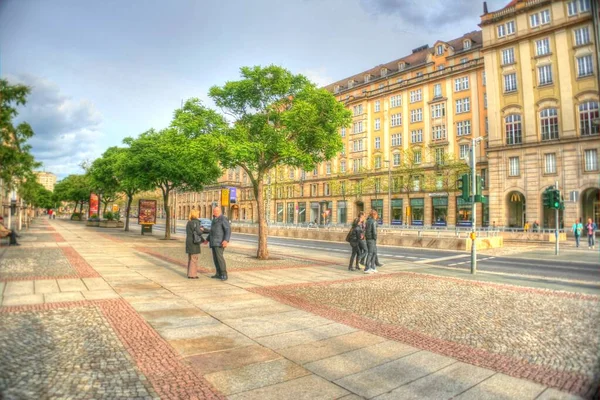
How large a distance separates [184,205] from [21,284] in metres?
108

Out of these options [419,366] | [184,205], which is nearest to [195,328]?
[419,366]

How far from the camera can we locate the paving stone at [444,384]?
346 centimetres

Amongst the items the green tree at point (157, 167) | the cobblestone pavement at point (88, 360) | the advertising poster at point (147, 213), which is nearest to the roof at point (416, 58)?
the green tree at point (157, 167)

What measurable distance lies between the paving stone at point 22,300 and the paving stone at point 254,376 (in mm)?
5135

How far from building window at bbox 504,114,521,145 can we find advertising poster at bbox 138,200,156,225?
30.8 m

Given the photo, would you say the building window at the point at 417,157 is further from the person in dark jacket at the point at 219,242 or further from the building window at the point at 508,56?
the building window at the point at 508,56

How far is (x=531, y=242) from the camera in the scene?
1101 inches

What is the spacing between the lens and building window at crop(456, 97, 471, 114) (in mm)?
46625

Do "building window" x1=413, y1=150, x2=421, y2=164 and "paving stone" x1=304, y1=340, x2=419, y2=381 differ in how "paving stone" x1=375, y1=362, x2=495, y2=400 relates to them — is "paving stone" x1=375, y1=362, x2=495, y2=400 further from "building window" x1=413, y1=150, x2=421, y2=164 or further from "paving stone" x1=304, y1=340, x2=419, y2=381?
"building window" x1=413, y1=150, x2=421, y2=164

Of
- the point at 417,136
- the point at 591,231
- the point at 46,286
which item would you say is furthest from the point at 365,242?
the point at 417,136

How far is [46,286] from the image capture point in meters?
8.45

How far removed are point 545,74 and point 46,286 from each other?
10.3 metres

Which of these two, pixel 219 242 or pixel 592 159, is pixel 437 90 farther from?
pixel 592 159

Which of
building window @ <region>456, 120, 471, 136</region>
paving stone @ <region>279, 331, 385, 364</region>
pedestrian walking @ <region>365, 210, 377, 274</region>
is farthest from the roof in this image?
paving stone @ <region>279, 331, 385, 364</region>
